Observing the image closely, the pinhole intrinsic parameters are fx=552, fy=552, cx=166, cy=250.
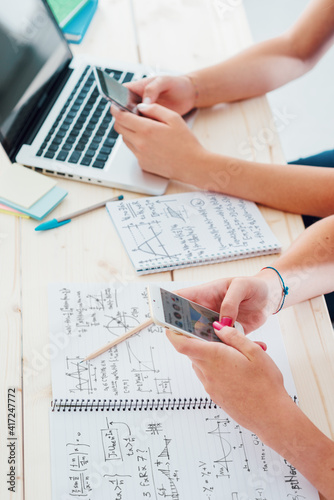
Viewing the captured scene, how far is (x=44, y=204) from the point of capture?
88cm

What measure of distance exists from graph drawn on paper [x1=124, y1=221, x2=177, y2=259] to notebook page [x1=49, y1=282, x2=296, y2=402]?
A: 0.18 ft

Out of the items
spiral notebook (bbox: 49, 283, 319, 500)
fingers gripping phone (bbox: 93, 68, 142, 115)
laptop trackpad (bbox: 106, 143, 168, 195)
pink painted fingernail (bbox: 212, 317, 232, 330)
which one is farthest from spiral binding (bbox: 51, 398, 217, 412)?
fingers gripping phone (bbox: 93, 68, 142, 115)

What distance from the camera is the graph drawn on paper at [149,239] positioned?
833mm

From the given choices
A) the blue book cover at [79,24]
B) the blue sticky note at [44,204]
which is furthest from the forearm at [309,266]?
the blue book cover at [79,24]

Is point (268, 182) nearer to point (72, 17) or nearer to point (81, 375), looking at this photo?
point (81, 375)

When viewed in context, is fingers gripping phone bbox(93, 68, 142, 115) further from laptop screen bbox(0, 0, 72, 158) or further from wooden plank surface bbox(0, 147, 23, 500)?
wooden plank surface bbox(0, 147, 23, 500)

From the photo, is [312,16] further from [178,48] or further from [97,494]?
[97,494]

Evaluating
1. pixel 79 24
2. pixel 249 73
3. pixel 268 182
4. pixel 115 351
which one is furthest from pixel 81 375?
pixel 79 24

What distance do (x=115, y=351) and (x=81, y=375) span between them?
0.18 ft

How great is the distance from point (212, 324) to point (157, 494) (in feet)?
0.69

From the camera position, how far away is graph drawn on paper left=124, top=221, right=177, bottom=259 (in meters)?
0.83

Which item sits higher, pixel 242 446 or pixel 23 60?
pixel 23 60

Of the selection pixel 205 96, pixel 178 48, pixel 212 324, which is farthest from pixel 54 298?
pixel 178 48

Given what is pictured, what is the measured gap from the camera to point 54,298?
2.56 ft
